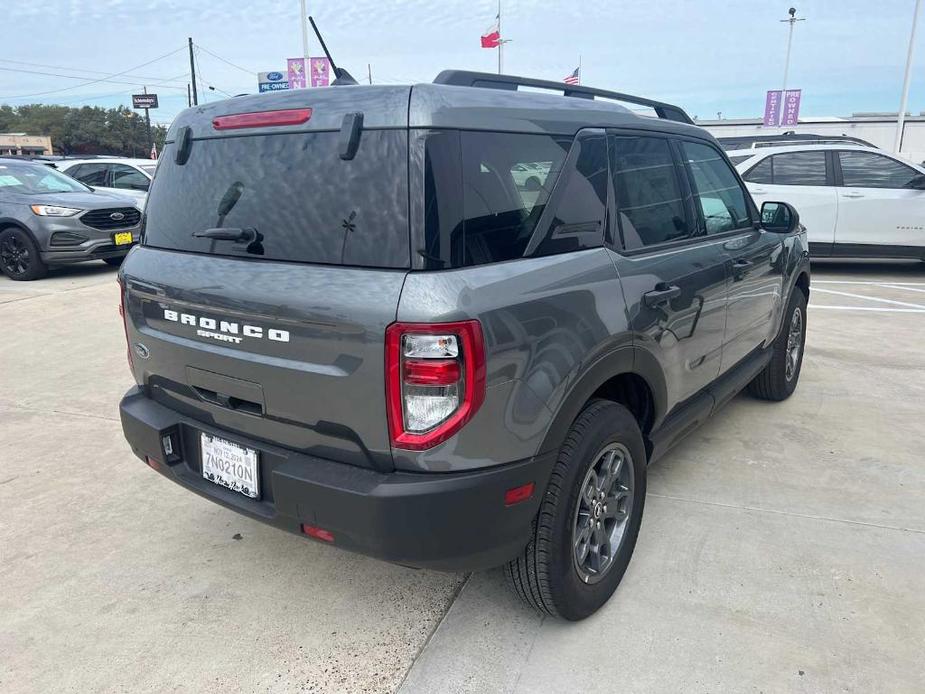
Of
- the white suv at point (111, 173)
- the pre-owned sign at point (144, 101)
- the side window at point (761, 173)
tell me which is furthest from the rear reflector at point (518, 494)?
the pre-owned sign at point (144, 101)

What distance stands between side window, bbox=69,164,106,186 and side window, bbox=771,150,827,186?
1153cm

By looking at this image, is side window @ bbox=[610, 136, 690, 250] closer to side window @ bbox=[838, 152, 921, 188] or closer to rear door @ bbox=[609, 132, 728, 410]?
rear door @ bbox=[609, 132, 728, 410]

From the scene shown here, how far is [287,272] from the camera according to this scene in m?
2.17

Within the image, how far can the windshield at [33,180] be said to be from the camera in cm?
981

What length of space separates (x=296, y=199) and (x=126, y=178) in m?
12.6

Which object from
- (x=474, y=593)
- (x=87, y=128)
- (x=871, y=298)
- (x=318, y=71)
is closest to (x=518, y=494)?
(x=474, y=593)

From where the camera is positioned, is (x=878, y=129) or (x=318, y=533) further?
(x=878, y=129)

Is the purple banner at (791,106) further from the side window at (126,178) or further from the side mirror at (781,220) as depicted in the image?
the side mirror at (781,220)

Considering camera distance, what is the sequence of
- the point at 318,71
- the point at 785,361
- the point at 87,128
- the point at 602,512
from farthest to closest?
the point at 87,128 → the point at 318,71 → the point at 785,361 → the point at 602,512

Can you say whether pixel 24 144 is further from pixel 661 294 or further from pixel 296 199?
pixel 661 294

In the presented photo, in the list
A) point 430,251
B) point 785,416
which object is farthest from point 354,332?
point 785,416

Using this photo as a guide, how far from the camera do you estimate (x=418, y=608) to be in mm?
2648

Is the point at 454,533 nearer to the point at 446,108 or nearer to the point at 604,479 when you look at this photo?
the point at 604,479

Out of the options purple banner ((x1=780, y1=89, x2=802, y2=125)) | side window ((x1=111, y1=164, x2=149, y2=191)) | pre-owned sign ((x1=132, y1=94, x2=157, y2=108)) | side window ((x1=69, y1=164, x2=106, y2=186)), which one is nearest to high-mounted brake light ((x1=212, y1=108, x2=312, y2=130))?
side window ((x1=111, y1=164, x2=149, y2=191))
